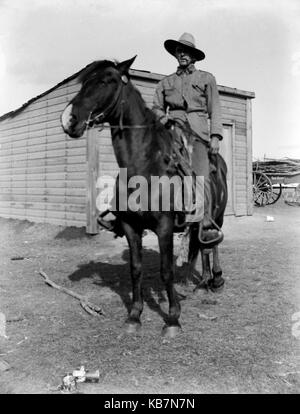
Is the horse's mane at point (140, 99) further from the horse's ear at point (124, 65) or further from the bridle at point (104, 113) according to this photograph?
the bridle at point (104, 113)

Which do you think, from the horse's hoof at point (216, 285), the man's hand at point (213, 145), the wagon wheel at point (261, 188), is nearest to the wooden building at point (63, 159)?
the wagon wheel at point (261, 188)

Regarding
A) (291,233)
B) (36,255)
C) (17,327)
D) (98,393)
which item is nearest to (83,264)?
(36,255)

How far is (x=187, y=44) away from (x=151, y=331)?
326 cm

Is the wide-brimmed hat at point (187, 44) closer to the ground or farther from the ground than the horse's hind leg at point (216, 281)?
farther from the ground

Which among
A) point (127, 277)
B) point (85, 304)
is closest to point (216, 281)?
point (127, 277)

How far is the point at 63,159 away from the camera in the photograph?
12.5m

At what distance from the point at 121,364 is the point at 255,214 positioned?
42.0 ft

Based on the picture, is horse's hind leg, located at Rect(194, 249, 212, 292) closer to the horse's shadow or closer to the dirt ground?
the dirt ground

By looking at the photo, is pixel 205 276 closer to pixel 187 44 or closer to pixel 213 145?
pixel 213 145

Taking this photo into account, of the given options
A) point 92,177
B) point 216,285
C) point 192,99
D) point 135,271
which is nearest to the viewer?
point 135,271

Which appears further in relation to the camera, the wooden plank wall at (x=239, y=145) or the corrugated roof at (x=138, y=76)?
the wooden plank wall at (x=239, y=145)

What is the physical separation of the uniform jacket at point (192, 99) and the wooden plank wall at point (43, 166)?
257 inches

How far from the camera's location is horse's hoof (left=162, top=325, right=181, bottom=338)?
4141 mm

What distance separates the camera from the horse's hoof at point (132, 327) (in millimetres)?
4277
